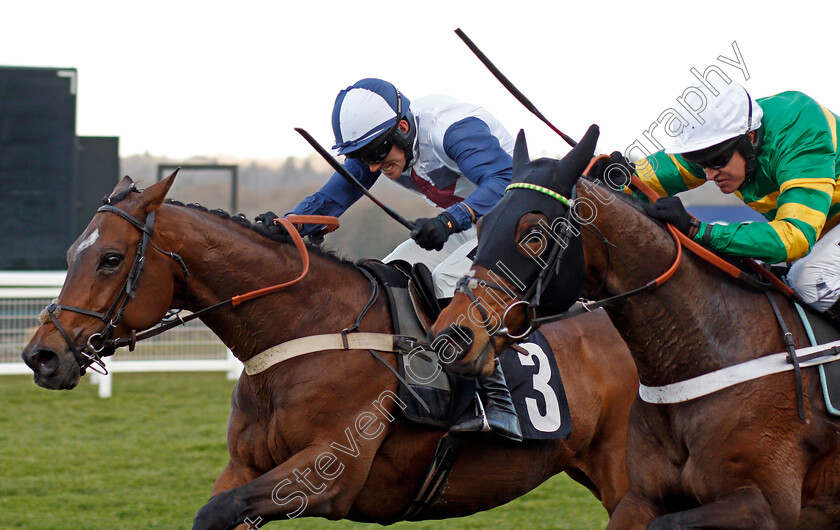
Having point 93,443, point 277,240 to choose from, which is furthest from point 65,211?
point 277,240

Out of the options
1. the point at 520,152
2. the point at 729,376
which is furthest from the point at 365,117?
the point at 729,376

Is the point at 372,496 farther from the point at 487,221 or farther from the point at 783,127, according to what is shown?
the point at 783,127

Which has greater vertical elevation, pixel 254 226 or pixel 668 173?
pixel 668 173

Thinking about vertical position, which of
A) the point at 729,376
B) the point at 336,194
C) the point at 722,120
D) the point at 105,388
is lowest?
the point at 105,388

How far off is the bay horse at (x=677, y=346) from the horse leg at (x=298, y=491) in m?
0.94

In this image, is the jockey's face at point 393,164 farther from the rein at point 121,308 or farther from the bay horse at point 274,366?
the rein at point 121,308

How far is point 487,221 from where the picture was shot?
8.75 ft

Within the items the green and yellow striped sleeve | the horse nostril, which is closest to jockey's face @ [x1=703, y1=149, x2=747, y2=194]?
the green and yellow striped sleeve

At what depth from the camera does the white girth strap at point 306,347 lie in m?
3.48

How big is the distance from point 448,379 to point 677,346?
40.0 inches

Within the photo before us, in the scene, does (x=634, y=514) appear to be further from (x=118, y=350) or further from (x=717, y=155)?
(x=118, y=350)

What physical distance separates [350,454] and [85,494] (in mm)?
3113

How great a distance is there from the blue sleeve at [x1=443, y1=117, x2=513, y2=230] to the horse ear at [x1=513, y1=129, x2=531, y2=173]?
0.76 m

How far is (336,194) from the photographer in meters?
4.46
